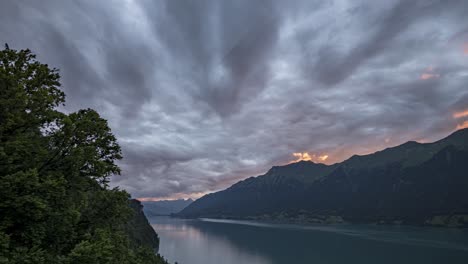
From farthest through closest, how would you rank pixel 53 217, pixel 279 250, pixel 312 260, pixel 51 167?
pixel 279 250, pixel 312 260, pixel 51 167, pixel 53 217

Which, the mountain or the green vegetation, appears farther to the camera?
the mountain

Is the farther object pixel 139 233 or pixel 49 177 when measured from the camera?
pixel 139 233

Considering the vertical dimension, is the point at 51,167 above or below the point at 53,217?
above

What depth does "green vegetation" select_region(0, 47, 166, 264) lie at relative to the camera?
11.9 m

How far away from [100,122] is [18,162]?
4467 mm

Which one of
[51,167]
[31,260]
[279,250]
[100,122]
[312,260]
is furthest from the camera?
[279,250]

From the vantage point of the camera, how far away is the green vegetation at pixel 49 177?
11.9m

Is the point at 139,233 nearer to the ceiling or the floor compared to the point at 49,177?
nearer to the floor

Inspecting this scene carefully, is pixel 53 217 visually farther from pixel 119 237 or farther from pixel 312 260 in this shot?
pixel 312 260

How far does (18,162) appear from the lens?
45.2 feet

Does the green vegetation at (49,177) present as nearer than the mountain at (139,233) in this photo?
Yes

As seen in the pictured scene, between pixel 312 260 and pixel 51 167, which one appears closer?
pixel 51 167

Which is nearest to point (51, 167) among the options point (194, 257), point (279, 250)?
point (194, 257)

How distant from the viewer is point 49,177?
12.8 m
